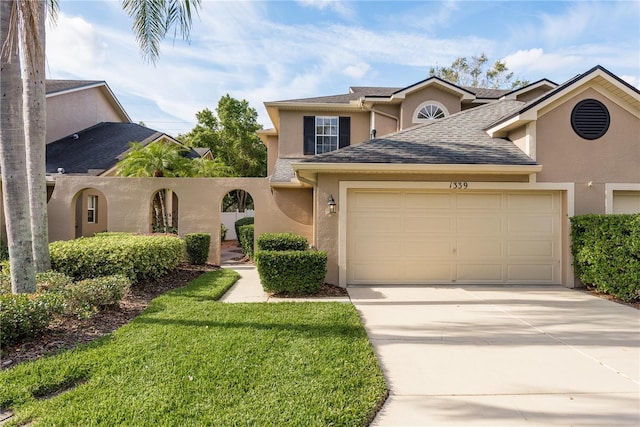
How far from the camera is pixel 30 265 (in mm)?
5766

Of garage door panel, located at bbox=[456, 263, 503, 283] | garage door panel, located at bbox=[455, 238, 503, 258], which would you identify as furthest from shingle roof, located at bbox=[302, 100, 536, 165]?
garage door panel, located at bbox=[456, 263, 503, 283]

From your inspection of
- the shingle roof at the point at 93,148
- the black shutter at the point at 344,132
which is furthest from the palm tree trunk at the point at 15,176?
the black shutter at the point at 344,132

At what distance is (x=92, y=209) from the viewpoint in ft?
51.7

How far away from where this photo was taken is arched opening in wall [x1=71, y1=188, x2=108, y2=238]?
1472 cm

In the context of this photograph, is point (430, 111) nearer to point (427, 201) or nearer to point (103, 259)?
point (427, 201)

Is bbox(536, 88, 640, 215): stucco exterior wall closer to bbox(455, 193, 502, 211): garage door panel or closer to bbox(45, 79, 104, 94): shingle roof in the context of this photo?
bbox(455, 193, 502, 211): garage door panel

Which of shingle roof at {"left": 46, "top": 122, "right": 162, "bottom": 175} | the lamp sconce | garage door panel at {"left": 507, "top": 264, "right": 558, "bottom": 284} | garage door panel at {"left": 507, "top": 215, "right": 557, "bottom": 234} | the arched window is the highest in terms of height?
the arched window

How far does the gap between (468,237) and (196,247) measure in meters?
8.05

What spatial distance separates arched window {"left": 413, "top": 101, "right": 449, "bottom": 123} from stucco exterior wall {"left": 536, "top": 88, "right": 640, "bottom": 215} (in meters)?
6.07

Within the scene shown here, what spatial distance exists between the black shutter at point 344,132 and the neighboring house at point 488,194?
5376 millimetres

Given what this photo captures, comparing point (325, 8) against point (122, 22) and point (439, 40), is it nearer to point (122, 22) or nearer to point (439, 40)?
point (439, 40)

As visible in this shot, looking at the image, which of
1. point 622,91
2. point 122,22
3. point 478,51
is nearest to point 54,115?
point 122,22

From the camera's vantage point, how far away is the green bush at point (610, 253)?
7.17 meters

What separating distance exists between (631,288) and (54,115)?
72.2 feet
